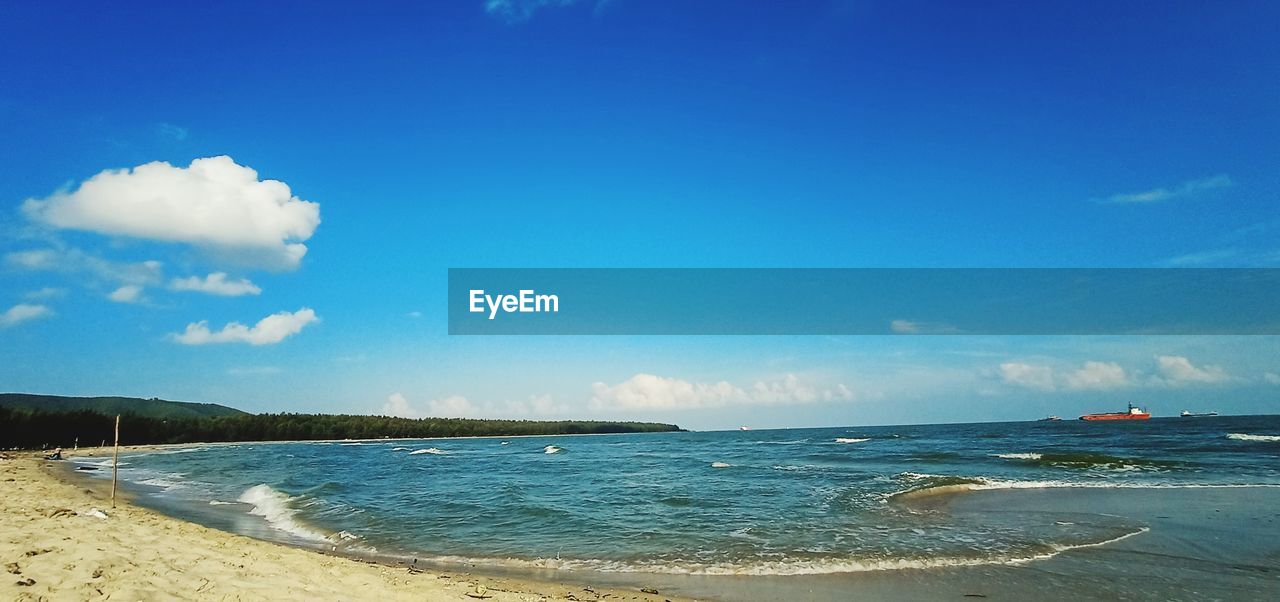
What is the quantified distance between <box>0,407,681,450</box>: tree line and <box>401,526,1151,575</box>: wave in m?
74.9

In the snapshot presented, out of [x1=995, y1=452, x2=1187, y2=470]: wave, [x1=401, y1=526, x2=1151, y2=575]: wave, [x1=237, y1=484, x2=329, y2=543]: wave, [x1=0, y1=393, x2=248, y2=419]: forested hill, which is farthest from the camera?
[x1=0, y1=393, x2=248, y2=419]: forested hill

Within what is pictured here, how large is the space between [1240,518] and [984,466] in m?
17.2

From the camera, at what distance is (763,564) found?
36.1 ft

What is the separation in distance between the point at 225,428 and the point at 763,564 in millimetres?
120311

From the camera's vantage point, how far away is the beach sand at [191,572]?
24.6ft

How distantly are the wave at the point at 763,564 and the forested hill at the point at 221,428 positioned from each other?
74789mm

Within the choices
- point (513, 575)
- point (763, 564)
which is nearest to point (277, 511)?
point (513, 575)

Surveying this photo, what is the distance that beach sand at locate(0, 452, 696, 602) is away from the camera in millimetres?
7488

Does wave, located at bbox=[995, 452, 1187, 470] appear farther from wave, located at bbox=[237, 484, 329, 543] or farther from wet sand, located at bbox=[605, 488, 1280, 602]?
wave, located at bbox=[237, 484, 329, 543]

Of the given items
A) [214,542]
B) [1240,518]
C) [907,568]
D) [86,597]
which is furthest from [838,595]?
[1240,518]

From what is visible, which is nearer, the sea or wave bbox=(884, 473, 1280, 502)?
the sea

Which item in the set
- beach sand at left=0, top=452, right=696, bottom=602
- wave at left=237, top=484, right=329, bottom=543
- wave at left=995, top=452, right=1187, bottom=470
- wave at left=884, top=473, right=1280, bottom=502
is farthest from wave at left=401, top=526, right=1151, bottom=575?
wave at left=995, top=452, right=1187, bottom=470

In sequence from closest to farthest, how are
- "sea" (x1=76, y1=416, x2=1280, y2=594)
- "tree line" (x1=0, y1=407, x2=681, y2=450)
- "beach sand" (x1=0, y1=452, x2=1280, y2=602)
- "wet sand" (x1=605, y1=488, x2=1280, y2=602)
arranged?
"beach sand" (x1=0, y1=452, x2=1280, y2=602) → "wet sand" (x1=605, y1=488, x2=1280, y2=602) → "sea" (x1=76, y1=416, x2=1280, y2=594) → "tree line" (x1=0, y1=407, x2=681, y2=450)

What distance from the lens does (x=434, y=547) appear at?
1274 cm
